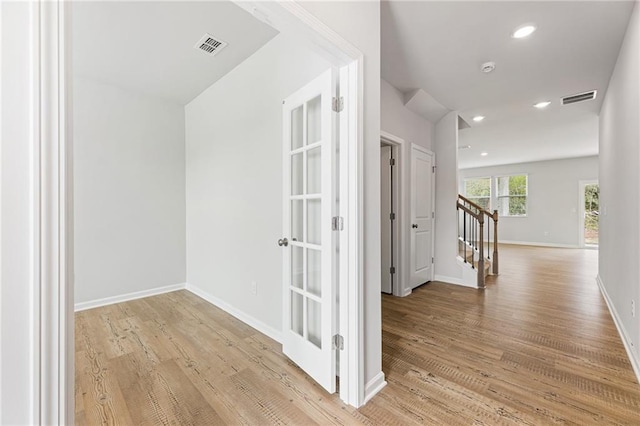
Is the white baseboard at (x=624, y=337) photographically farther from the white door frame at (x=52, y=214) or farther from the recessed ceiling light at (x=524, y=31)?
the white door frame at (x=52, y=214)

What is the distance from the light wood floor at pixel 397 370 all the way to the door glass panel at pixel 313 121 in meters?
1.65

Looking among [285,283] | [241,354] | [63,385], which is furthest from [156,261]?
[63,385]

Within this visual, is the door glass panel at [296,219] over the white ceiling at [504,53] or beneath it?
beneath

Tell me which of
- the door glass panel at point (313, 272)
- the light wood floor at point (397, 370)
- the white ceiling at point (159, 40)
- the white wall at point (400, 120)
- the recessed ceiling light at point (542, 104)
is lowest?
the light wood floor at point (397, 370)

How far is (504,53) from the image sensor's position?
104 inches

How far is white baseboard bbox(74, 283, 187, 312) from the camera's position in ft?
10.4

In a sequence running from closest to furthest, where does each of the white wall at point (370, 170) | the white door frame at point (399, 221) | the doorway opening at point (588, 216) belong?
the white wall at point (370, 170), the white door frame at point (399, 221), the doorway opening at point (588, 216)

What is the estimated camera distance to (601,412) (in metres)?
1.56

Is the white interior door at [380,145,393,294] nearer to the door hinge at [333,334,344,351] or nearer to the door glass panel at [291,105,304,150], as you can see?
the door glass panel at [291,105,304,150]

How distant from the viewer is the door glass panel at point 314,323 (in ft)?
6.36

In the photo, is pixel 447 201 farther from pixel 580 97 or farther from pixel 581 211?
pixel 581 211

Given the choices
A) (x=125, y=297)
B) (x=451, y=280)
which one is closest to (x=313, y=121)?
(x=125, y=297)

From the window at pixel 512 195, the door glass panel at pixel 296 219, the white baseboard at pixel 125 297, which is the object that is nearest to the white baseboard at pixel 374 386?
the door glass panel at pixel 296 219

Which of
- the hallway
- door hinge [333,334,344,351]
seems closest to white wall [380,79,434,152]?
the hallway
